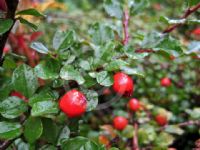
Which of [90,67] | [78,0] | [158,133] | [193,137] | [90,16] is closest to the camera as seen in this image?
[90,67]

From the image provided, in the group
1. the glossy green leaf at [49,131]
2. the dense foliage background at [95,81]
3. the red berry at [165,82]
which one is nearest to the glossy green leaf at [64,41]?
the dense foliage background at [95,81]

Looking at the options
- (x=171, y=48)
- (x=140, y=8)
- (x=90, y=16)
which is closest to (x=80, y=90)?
(x=171, y=48)

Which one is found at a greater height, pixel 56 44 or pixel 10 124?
pixel 56 44

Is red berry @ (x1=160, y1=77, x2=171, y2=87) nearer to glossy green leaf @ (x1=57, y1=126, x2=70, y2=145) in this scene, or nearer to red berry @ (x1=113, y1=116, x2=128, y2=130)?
red berry @ (x1=113, y1=116, x2=128, y2=130)

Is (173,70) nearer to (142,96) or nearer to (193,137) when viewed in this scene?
(142,96)

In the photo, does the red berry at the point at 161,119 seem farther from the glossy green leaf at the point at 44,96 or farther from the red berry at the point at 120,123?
the glossy green leaf at the point at 44,96

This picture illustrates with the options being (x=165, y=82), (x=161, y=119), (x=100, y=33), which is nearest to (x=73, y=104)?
(x=100, y=33)

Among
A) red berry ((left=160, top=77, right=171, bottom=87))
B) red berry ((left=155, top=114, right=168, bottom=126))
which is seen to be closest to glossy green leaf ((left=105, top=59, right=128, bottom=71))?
red berry ((left=155, top=114, right=168, bottom=126))
